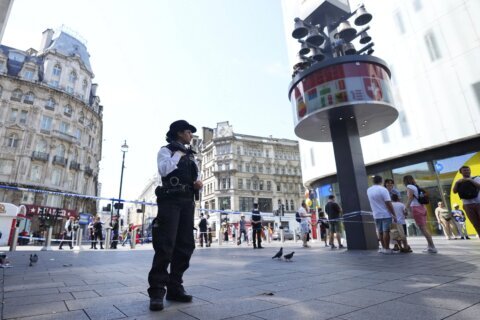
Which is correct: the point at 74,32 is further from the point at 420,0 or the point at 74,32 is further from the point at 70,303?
the point at 70,303

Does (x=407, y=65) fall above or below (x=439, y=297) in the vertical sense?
above

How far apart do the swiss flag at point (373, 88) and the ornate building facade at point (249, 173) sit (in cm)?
4056

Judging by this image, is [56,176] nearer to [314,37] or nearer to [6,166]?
[6,166]

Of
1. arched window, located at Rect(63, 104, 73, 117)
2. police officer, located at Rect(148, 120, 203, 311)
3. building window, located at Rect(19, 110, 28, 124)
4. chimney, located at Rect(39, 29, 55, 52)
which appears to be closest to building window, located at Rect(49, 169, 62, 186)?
building window, located at Rect(19, 110, 28, 124)

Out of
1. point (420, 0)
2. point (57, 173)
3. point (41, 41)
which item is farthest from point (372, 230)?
point (41, 41)

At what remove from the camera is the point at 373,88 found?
30.3 feet

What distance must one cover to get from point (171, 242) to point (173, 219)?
0.80ft

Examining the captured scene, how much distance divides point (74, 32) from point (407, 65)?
50.0 metres

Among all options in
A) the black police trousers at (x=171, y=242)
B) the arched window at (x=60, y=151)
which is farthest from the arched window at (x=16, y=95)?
the black police trousers at (x=171, y=242)

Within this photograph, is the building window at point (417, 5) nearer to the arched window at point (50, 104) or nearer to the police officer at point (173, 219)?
the police officer at point (173, 219)

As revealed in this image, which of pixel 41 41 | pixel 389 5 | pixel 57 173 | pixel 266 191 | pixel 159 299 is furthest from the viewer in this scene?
pixel 266 191

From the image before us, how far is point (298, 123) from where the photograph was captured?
10484 millimetres

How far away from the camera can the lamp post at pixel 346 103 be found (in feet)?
29.2

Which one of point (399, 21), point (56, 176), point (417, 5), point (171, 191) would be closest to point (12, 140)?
point (56, 176)
